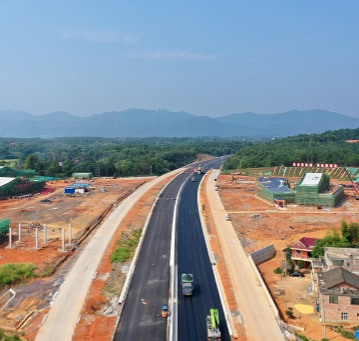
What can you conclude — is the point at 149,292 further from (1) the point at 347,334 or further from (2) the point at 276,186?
(2) the point at 276,186

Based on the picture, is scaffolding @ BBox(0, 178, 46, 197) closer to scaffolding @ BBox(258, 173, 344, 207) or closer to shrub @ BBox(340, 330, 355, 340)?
scaffolding @ BBox(258, 173, 344, 207)

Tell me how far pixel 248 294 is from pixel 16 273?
26672mm

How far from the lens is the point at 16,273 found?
159 feet

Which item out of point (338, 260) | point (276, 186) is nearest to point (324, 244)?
point (338, 260)

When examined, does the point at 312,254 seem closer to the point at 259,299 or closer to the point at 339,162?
the point at 259,299

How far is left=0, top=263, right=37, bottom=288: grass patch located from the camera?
46594 mm

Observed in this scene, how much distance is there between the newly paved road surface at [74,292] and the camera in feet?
114

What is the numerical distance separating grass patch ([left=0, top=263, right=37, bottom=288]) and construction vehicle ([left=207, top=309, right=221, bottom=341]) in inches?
908

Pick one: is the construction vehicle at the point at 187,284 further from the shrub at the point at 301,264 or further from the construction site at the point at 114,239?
the shrub at the point at 301,264

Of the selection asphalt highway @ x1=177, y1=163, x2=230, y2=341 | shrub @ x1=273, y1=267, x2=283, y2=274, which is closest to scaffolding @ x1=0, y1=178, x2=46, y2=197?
asphalt highway @ x1=177, y1=163, x2=230, y2=341

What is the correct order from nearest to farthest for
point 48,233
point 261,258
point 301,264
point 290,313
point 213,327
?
point 213,327
point 290,313
point 301,264
point 261,258
point 48,233

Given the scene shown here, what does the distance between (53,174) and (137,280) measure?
11875 centimetres

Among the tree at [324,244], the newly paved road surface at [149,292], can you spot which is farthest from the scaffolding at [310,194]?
the tree at [324,244]

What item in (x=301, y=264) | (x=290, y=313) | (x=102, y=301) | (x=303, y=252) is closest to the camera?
(x=290, y=313)
